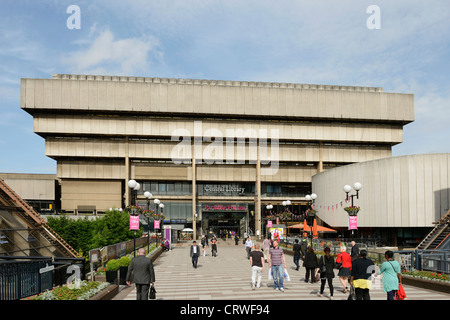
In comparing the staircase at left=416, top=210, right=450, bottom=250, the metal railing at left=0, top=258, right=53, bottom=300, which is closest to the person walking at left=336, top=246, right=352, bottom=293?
the metal railing at left=0, top=258, right=53, bottom=300

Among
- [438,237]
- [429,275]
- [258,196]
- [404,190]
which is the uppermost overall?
[404,190]

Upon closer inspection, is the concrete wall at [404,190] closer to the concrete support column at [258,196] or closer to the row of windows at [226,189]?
the concrete support column at [258,196]

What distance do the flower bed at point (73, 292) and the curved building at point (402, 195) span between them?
41.2m

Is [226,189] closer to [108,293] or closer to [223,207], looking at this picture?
[223,207]

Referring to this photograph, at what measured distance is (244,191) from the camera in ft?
263

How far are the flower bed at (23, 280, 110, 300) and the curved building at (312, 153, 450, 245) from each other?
41163mm

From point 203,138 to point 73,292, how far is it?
6293 cm

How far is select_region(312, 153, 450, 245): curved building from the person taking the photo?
47562mm

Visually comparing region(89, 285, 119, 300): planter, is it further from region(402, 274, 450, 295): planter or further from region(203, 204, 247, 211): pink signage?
region(203, 204, 247, 211): pink signage

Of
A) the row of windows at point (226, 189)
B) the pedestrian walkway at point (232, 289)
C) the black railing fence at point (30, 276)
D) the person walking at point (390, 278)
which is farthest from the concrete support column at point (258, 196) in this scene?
the person walking at point (390, 278)

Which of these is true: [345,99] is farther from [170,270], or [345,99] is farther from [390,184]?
[170,270]

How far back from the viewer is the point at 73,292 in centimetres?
1345

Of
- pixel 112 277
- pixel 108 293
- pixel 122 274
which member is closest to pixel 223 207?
pixel 122 274

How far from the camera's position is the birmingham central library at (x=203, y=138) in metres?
73.1
